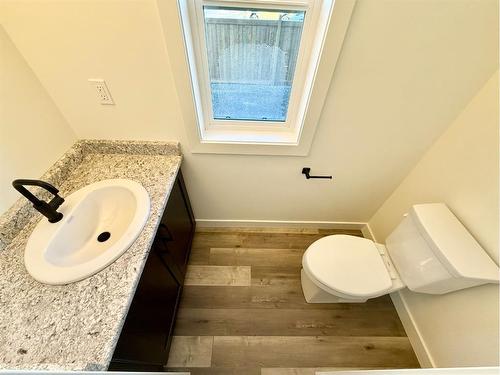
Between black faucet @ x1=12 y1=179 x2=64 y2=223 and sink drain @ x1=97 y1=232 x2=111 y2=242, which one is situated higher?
black faucet @ x1=12 y1=179 x2=64 y2=223

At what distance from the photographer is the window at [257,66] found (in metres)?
0.83

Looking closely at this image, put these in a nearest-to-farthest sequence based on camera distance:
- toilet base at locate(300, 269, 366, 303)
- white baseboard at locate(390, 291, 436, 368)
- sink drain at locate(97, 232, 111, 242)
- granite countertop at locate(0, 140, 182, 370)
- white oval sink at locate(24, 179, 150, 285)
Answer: granite countertop at locate(0, 140, 182, 370)
white oval sink at locate(24, 179, 150, 285)
sink drain at locate(97, 232, 111, 242)
white baseboard at locate(390, 291, 436, 368)
toilet base at locate(300, 269, 366, 303)

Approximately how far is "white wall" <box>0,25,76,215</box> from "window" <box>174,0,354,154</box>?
0.63m

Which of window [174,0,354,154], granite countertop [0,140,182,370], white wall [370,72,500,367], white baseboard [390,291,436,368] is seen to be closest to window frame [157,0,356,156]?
window [174,0,354,154]

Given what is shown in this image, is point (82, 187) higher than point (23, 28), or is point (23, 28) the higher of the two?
point (23, 28)

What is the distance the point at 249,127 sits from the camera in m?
1.22

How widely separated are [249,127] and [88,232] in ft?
3.16

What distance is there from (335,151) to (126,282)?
1.20 meters

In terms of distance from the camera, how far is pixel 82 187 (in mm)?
966

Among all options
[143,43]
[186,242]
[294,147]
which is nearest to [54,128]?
[143,43]

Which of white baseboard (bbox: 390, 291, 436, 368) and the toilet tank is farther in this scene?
white baseboard (bbox: 390, 291, 436, 368)

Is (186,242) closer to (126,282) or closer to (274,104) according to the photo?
(126,282)

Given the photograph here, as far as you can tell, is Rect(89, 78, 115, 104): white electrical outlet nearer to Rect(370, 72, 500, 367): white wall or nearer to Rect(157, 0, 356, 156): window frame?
Rect(157, 0, 356, 156): window frame

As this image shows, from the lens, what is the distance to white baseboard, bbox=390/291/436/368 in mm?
1169
